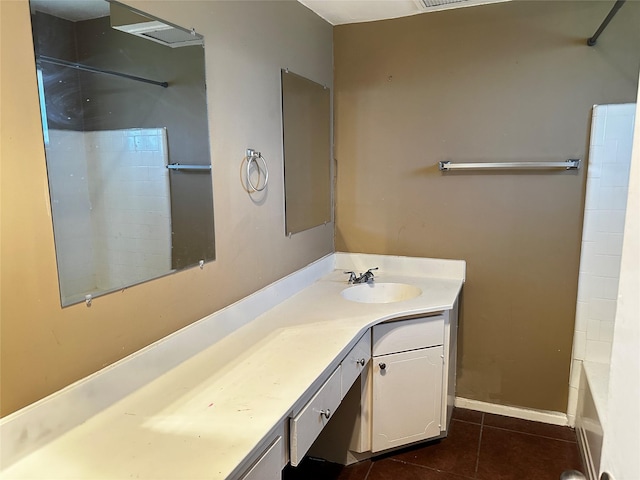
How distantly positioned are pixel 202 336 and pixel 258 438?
0.63 m

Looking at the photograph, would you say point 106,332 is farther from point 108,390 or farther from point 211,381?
point 211,381

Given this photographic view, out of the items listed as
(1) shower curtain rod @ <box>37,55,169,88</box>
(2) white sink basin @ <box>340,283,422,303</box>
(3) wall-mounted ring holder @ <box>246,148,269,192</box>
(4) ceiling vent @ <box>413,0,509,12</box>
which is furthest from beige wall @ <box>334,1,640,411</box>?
(1) shower curtain rod @ <box>37,55,169,88</box>

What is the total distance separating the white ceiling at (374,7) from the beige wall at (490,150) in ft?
0.16

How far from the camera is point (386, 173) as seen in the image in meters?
2.71

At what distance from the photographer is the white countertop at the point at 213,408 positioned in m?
1.03

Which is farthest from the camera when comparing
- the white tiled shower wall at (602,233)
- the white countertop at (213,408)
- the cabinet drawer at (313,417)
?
the white tiled shower wall at (602,233)

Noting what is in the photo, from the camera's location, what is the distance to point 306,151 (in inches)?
96.6

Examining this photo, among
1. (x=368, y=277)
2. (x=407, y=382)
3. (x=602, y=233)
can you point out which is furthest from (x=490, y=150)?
(x=407, y=382)

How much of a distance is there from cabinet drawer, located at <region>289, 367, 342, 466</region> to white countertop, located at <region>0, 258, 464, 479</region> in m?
0.05

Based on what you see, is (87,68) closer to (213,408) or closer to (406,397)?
(213,408)

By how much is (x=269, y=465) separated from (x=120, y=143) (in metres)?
1.04

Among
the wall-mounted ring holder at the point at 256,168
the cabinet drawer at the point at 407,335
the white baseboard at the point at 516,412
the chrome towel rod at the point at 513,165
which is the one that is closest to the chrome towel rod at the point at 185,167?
the wall-mounted ring holder at the point at 256,168

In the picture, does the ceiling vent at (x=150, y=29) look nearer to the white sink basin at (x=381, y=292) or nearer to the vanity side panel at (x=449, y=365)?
the white sink basin at (x=381, y=292)

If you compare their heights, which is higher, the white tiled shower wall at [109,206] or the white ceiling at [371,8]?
the white ceiling at [371,8]
